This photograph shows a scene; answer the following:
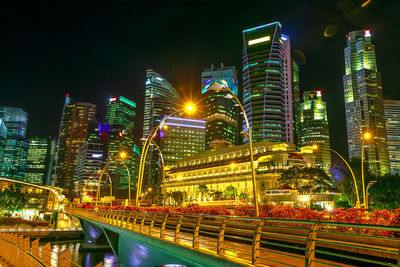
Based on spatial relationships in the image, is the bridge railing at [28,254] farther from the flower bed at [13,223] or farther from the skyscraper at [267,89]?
the skyscraper at [267,89]

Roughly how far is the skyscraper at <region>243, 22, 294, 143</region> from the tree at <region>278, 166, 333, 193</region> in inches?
3632

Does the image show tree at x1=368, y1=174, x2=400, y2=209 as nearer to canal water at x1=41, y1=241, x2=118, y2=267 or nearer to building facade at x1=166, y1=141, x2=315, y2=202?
building facade at x1=166, y1=141, x2=315, y2=202

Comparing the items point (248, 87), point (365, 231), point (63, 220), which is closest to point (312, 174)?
point (63, 220)

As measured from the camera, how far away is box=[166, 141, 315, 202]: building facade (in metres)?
111

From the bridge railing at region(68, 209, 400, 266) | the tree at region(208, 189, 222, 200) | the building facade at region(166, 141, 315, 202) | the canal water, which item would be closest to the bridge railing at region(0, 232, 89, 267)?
the bridge railing at region(68, 209, 400, 266)

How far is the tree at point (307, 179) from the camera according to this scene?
80.4m

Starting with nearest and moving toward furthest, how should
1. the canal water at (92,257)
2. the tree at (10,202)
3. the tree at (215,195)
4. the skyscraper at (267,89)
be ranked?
the canal water at (92,257) < the tree at (10,202) < the tree at (215,195) < the skyscraper at (267,89)

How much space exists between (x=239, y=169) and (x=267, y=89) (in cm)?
7704

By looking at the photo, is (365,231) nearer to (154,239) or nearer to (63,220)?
(154,239)

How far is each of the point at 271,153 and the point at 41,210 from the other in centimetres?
8049

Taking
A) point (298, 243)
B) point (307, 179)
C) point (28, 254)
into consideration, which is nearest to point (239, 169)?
point (307, 179)

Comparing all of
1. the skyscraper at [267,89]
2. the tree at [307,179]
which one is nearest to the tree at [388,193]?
the tree at [307,179]

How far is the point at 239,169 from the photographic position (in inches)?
4872

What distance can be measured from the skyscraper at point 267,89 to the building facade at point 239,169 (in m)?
41.4
